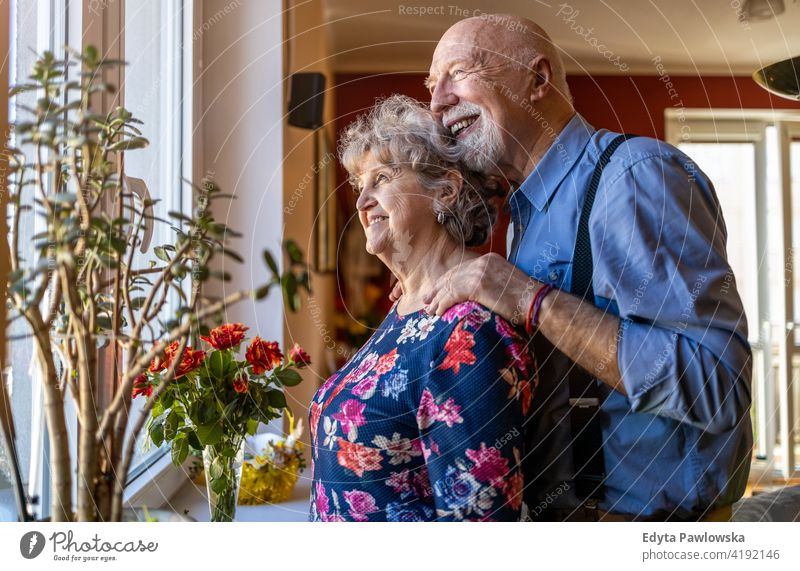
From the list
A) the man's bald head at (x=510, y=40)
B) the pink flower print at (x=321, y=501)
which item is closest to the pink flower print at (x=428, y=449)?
the pink flower print at (x=321, y=501)

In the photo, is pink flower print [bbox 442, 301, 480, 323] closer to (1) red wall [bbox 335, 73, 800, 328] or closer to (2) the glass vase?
(1) red wall [bbox 335, 73, 800, 328]

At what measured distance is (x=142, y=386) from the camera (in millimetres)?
648

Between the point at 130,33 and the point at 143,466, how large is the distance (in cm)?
39

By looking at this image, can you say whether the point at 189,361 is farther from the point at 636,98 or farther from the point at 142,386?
the point at 636,98

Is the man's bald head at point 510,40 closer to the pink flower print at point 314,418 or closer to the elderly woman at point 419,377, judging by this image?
the elderly woman at point 419,377

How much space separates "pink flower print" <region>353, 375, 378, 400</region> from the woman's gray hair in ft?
0.46

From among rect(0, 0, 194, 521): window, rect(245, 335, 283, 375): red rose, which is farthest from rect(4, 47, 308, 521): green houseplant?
rect(245, 335, 283, 375): red rose

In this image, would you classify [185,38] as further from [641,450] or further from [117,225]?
[641,450]

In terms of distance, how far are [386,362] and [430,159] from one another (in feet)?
0.56

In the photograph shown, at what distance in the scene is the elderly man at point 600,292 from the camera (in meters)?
0.58

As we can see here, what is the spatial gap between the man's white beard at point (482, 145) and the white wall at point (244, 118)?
0.62 feet

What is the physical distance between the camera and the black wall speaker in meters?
0.76

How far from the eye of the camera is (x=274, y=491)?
881mm

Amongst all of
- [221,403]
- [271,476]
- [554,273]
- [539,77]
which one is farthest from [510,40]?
[271,476]
